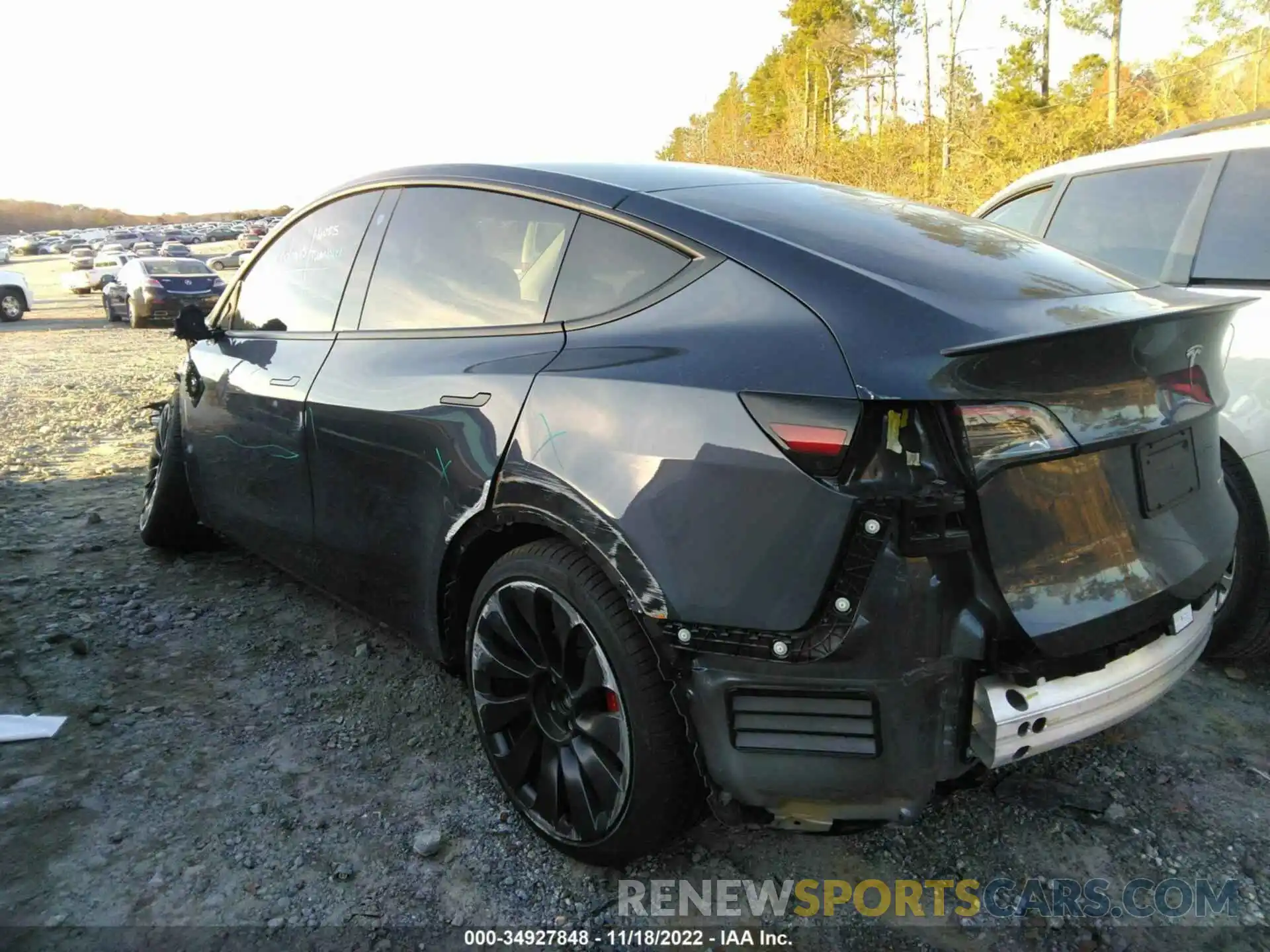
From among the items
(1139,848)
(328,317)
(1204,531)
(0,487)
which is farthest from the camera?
(0,487)

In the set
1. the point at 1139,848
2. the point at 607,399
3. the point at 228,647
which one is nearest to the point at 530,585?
the point at 607,399

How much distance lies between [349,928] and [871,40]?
41279mm

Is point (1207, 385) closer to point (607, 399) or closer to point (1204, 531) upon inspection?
point (1204, 531)

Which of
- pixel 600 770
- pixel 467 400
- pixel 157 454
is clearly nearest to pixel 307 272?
pixel 467 400

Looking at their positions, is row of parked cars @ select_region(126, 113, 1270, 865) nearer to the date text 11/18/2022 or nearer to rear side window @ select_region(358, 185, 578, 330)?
rear side window @ select_region(358, 185, 578, 330)

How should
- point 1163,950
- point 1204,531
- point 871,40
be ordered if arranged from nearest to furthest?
point 1163,950
point 1204,531
point 871,40

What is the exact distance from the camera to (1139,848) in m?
2.31

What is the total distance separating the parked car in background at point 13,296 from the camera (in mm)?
21094

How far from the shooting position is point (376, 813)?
2.52 metres

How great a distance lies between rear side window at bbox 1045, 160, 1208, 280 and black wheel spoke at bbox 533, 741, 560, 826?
105 inches

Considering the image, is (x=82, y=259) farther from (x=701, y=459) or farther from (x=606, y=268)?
(x=701, y=459)

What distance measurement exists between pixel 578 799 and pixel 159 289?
2102cm

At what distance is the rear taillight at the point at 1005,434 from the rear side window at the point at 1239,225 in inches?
79.4

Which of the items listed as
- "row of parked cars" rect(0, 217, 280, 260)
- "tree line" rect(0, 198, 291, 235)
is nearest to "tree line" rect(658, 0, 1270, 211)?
"row of parked cars" rect(0, 217, 280, 260)
